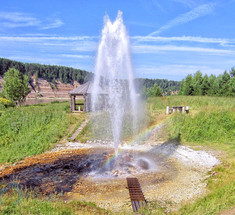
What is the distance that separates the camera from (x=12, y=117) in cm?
1961

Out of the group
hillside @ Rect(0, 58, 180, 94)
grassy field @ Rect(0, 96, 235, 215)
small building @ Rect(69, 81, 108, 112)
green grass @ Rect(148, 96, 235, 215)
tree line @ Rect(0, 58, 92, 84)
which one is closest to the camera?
green grass @ Rect(148, 96, 235, 215)

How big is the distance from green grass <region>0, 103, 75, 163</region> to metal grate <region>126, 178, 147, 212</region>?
7600 millimetres

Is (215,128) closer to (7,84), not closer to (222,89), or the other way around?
(222,89)

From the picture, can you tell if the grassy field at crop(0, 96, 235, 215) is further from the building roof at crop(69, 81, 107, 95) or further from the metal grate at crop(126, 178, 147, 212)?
the building roof at crop(69, 81, 107, 95)

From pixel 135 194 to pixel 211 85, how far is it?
41.8 metres

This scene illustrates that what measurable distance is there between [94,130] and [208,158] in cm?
890

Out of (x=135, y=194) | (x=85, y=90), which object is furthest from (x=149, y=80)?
(x=135, y=194)

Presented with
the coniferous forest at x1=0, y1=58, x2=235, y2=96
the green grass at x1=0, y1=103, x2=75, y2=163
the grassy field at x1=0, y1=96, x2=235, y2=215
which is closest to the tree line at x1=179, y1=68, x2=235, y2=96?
the coniferous forest at x1=0, y1=58, x2=235, y2=96

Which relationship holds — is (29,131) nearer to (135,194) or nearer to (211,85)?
(135,194)

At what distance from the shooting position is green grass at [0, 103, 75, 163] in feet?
45.7

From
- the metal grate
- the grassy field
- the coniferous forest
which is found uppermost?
the coniferous forest

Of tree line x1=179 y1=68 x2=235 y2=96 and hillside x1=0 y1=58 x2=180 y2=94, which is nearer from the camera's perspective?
tree line x1=179 y1=68 x2=235 y2=96

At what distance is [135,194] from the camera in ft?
24.2

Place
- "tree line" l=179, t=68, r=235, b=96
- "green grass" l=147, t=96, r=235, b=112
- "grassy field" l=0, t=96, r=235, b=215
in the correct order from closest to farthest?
1. "grassy field" l=0, t=96, r=235, b=215
2. "green grass" l=147, t=96, r=235, b=112
3. "tree line" l=179, t=68, r=235, b=96
